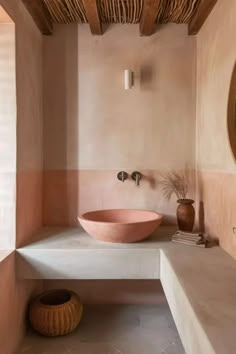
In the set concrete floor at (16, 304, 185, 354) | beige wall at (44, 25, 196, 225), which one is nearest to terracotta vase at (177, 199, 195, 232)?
beige wall at (44, 25, 196, 225)

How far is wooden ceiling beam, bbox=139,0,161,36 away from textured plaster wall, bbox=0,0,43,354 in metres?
0.75

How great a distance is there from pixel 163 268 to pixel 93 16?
165 centimetres

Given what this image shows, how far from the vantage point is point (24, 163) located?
189 cm

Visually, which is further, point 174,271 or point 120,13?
point 120,13

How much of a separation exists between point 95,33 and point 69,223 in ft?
4.70

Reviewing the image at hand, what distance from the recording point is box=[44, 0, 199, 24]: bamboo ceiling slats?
195 cm

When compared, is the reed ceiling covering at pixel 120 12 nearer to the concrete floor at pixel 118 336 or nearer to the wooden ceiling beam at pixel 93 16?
the wooden ceiling beam at pixel 93 16

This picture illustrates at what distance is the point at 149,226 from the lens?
1.77m

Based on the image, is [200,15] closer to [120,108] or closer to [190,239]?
[120,108]

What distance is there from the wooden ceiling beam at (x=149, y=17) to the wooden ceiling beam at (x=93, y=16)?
0.30 meters

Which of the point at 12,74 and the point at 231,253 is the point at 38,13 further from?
the point at 231,253

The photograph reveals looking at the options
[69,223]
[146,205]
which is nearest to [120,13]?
[146,205]

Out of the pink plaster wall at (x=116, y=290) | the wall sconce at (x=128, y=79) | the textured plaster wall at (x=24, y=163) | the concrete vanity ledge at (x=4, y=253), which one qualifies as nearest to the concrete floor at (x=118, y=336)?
the pink plaster wall at (x=116, y=290)

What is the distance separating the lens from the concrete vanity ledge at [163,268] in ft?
3.47
